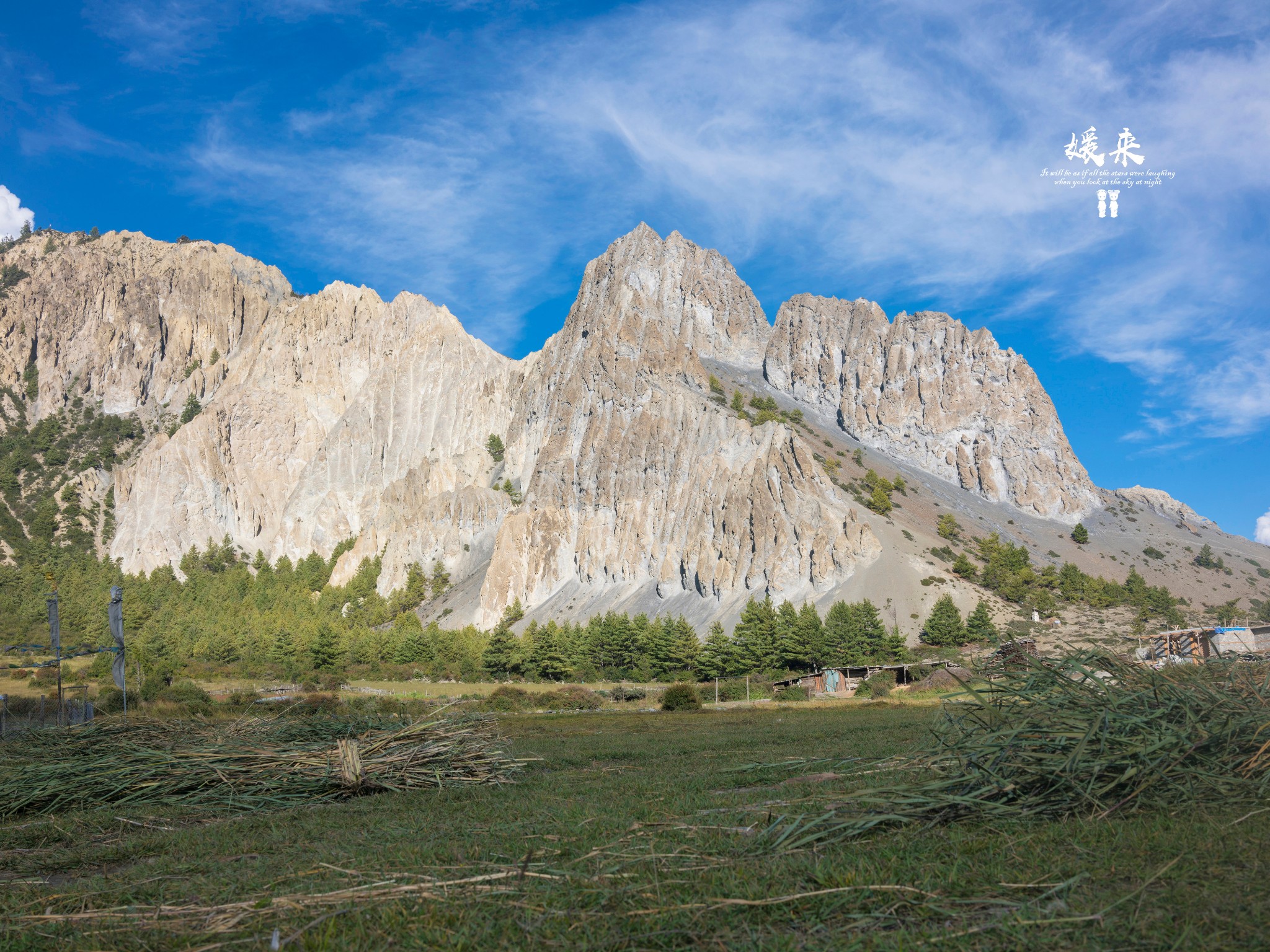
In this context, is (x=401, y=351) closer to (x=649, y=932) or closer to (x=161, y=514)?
(x=161, y=514)

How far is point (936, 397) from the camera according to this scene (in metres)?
181

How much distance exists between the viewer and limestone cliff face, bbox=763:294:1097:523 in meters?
170

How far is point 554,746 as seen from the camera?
23.0 meters

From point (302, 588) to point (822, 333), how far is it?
126 meters

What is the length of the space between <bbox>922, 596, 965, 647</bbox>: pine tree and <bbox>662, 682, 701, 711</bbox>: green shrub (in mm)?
45375

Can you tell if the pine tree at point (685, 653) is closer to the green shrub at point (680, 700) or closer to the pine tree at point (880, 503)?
the green shrub at point (680, 700)

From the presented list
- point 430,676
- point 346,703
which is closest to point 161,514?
point 430,676

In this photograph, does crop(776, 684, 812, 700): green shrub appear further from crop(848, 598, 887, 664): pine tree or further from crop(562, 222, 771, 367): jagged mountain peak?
crop(562, 222, 771, 367): jagged mountain peak

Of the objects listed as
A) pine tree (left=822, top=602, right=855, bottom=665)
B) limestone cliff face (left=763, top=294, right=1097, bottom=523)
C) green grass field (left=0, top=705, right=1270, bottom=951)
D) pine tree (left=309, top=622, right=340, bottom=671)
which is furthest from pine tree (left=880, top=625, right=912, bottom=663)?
limestone cliff face (left=763, top=294, right=1097, bottom=523)

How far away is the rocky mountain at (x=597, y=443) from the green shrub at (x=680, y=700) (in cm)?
6274

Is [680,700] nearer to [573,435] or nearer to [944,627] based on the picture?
[944,627]

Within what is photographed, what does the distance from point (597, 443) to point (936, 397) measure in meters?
82.6

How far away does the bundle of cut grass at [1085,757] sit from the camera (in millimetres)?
7848

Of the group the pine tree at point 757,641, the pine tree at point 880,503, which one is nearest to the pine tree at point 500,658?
the pine tree at point 757,641
